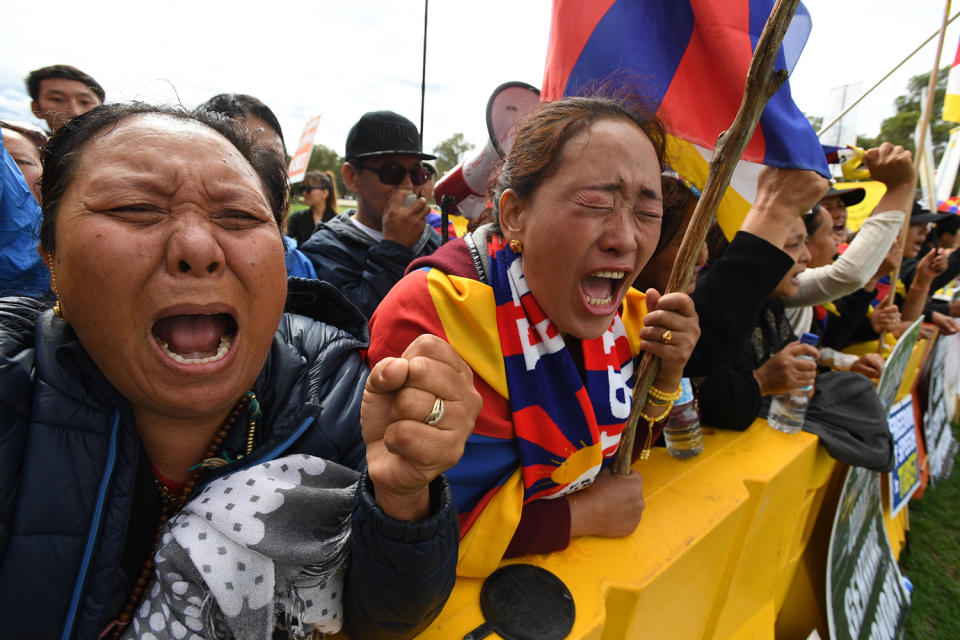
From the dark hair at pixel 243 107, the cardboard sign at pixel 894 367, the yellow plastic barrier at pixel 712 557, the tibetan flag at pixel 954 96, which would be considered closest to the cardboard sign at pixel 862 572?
the yellow plastic barrier at pixel 712 557

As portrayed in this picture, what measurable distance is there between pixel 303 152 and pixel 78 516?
572 centimetres

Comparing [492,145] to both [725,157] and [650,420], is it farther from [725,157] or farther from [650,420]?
[650,420]

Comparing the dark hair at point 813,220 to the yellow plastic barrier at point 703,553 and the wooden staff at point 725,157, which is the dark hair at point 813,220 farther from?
the wooden staff at point 725,157

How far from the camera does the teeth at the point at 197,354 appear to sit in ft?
2.72

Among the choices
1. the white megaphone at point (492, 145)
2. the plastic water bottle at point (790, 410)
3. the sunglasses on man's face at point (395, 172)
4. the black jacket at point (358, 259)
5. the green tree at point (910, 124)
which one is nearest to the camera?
the plastic water bottle at point (790, 410)

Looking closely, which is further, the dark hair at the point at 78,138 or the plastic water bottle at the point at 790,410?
the plastic water bottle at the point at 790,410

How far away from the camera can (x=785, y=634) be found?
261 cm

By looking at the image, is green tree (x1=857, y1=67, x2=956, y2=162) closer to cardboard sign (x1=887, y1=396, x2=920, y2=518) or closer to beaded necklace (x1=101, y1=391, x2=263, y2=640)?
cardboard sign (x1=887, y1=396, x2=920, y2=518)

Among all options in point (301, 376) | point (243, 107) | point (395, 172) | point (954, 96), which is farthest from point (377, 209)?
point (954, 96)

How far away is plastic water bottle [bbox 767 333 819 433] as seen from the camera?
2156 mm

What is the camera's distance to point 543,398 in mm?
1195

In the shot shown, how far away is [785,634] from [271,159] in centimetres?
352

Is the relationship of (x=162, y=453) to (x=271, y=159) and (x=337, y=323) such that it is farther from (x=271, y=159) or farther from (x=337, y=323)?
(x=271, y=159)

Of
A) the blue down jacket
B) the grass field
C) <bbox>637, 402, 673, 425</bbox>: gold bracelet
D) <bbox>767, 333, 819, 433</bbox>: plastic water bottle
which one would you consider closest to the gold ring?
the blue down jacket
